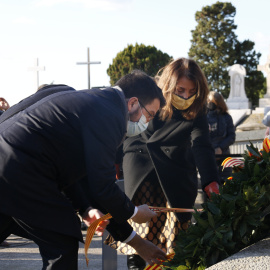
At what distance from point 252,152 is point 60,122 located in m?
0.96

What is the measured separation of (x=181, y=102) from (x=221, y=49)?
39741 mm

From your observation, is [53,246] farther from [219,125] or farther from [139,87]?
[219,125]

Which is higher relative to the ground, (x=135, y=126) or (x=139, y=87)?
(x=139, y=87)

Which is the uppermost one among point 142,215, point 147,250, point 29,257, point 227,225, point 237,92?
point 227,225

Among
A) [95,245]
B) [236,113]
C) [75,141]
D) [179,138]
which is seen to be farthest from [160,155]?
[236,113]

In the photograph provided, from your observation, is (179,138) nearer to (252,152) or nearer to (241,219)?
(252,152)

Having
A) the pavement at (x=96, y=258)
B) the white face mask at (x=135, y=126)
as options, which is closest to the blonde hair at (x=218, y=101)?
the pavement at (x=96, y=258)

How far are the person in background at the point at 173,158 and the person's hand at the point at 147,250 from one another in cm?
73

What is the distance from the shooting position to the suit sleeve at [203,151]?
3738mm

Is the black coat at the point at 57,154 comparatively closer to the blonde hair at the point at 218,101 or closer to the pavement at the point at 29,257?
the pavement at the point at 29,257

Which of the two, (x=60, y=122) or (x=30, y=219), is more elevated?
(x=60, y=122)

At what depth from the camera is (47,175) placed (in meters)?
2.39

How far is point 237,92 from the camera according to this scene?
100 ft

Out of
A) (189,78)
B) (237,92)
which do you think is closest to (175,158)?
(189,78)
